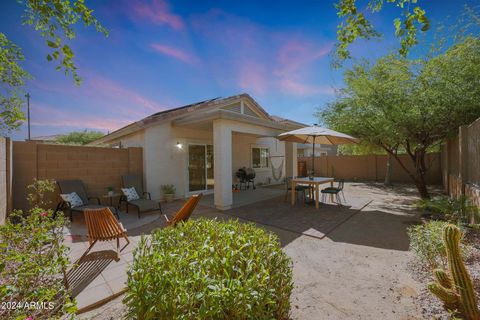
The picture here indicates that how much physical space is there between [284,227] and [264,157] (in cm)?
837

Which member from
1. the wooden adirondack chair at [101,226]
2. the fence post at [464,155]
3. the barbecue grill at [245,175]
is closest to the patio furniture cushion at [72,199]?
the wooden adirondack chair at [101,226]

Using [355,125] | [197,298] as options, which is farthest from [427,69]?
[197,298]

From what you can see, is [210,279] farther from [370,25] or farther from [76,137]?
[76,137]

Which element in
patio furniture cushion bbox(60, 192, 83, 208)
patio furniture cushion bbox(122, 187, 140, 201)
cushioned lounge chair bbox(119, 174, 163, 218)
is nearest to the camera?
patio furniture cushion bbox(60, 192, 83, 208)

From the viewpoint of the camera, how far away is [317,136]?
7777 millimetres

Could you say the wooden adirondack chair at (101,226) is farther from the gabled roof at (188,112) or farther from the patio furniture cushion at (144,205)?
the gabled roof at (188,112)

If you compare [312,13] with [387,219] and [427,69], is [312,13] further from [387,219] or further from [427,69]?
[387,219]

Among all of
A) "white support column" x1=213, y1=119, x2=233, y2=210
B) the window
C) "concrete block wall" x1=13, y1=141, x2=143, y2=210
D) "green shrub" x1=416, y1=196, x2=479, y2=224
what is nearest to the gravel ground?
"green shrub" x1=416, y1=196, x2=479, y2=224

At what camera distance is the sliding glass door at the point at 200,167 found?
9.11 meters

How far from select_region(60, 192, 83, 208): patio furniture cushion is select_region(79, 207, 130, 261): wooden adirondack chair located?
288cm

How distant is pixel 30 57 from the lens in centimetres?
514

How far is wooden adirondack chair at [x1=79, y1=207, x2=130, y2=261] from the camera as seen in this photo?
3453 millimetres

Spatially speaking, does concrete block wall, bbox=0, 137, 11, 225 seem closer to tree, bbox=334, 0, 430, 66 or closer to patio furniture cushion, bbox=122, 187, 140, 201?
patio furniture cushion, bbox=122, 187, 140, 201

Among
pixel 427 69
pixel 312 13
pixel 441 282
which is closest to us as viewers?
pixel 441 282
